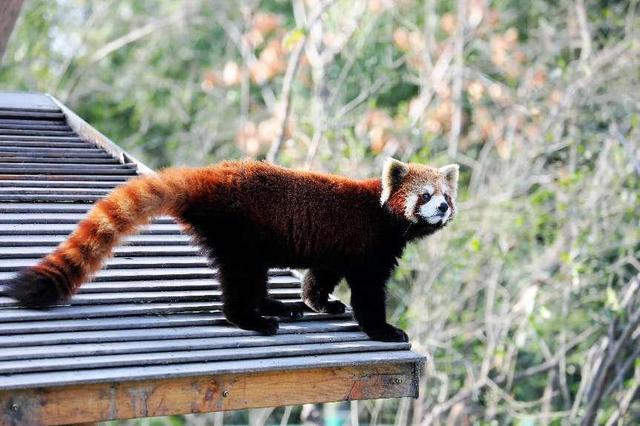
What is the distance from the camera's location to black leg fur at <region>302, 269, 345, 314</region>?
13.7ft

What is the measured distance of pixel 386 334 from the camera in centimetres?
386

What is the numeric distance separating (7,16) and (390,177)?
2.91m

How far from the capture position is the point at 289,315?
4.07m

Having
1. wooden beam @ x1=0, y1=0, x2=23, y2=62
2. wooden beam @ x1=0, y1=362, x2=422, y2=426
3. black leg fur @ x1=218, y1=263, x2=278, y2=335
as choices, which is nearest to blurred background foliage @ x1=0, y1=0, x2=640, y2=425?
wooden beam @ x1=0, y1=0, x2=23, y2=62

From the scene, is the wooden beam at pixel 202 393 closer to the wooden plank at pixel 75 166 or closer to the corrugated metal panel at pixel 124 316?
the corrugated metal panel at pixel 124 316

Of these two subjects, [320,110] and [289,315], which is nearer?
[289,315]

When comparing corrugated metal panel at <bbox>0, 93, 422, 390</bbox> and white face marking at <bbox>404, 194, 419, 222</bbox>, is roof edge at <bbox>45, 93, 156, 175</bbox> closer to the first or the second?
corrugated metal panel at <bbox>0, 93, 422, 390</bbox>

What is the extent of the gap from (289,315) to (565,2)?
6381 millimetres

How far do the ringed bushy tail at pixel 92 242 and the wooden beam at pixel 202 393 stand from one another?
0.53 m

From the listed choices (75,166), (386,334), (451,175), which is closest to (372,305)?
(386,334)

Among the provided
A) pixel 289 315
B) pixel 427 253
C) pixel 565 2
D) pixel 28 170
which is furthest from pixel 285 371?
pixel 565 2

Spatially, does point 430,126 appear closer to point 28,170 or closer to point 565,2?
point 565,2

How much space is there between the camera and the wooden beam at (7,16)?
5863 mm

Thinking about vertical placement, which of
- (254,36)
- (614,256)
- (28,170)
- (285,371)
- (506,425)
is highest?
(254,36)
